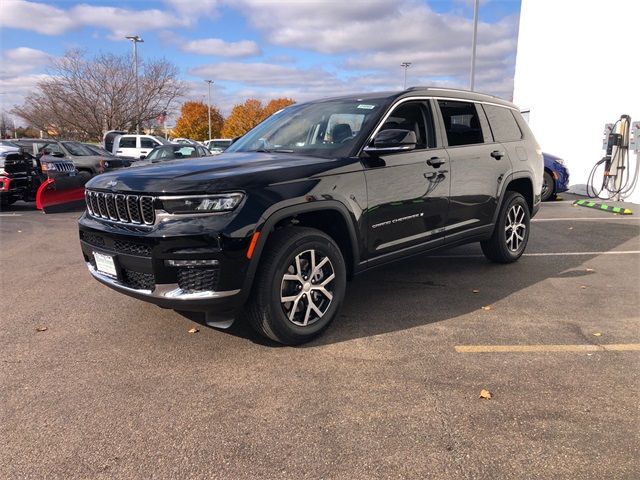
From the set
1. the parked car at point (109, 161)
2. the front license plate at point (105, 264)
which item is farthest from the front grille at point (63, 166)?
the front license plate at point (105, 264)

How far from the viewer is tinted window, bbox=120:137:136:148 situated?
859 inches

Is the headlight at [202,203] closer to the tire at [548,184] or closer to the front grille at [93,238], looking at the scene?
the front grille at [93,238]

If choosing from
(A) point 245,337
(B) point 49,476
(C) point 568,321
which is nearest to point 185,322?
(A) point 245,337

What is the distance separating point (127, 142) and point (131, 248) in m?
20.3

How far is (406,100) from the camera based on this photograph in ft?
14.8

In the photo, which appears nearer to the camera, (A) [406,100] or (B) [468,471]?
(B) [468,471]

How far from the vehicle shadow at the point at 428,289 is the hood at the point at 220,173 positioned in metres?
1.09

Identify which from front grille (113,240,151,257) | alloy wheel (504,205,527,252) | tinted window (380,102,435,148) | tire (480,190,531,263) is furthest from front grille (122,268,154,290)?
alloy wheel (504,205,527,252)

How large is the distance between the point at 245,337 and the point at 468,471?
79.6 inches

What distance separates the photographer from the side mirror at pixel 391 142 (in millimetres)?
3988

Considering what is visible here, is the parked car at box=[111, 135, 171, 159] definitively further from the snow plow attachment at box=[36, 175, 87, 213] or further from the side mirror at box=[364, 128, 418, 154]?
the side mirror at box=[364, 128, 418, 154]

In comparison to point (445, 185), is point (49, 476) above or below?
below

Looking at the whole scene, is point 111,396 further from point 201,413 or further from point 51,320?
point 51,320

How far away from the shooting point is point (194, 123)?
237ft
